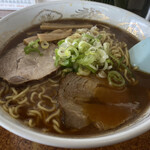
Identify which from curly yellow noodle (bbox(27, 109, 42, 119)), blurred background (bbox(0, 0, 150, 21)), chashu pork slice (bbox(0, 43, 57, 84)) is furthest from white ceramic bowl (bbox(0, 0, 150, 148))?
curly yellow noodle (bbox(27, 109, 42, 119))

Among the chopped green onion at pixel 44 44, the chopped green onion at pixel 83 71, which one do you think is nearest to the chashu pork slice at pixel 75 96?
the chopped green onion at pixel 83 71

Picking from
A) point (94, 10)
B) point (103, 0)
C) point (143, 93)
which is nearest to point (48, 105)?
point (143, 93)

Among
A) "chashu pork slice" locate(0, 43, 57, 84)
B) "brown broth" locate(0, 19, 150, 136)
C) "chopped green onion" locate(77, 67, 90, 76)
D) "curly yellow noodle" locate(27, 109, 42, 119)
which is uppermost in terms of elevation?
"chopped green onion" locate(77, 67, 90, 76)

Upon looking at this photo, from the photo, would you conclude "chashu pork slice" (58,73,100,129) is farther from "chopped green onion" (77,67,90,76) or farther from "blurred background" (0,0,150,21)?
"blurred background" (0,0,150,21)

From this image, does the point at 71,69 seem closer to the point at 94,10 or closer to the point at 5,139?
the point at 5,139

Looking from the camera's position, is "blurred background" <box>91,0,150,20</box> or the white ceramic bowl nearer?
the white ceramic bowl

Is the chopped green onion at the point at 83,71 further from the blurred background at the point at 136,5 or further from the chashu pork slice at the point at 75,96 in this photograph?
the blurred background at the point at 136,5
